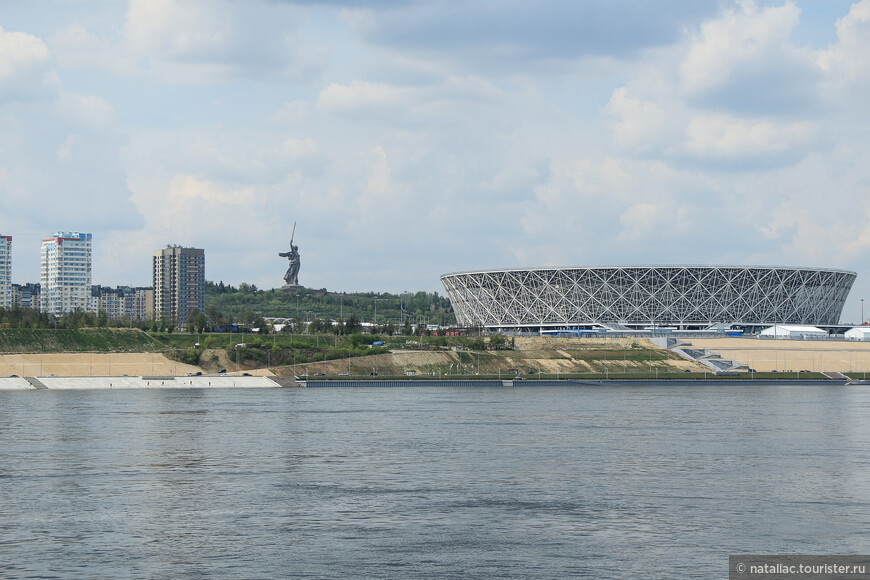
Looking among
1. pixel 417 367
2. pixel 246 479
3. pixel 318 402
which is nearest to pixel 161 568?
pixel 246 479

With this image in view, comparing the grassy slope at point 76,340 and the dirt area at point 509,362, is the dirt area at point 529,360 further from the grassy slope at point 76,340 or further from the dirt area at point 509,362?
the grassy slope at point 76,340

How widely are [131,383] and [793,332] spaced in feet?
353

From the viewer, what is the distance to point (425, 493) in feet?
133

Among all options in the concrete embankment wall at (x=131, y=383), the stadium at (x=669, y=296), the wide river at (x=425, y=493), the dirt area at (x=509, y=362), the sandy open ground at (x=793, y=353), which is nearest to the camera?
the wide river at (x=425, y=493)

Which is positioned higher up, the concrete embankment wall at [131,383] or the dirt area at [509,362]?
the dirt area at [509,362]

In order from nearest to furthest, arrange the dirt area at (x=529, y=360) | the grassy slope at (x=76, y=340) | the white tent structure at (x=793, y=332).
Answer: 1. the dirt area at (x=529, y=360)
2. the grassy slope at (x=76, y=340)
3. the white tent structure at (x=793, y=332)

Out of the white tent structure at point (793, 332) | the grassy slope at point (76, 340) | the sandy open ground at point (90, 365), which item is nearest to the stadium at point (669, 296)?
the white tent structure at point (793, 332)

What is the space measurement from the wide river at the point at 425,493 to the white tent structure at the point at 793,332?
95.8 meters

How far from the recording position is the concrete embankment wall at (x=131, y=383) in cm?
12181

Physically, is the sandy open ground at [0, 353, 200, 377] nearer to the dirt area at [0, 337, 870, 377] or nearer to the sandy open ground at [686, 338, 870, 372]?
the dirt area at [0, 337, 870, 377]

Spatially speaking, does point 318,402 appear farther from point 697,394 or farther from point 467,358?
point 467,358

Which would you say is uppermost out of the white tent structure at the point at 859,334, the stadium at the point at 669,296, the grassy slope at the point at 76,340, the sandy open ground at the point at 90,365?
the stadium at the point at 669,296

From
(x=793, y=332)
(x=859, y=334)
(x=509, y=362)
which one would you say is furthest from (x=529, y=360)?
(x=859, y=334)

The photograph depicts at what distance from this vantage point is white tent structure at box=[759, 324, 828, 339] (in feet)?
554
